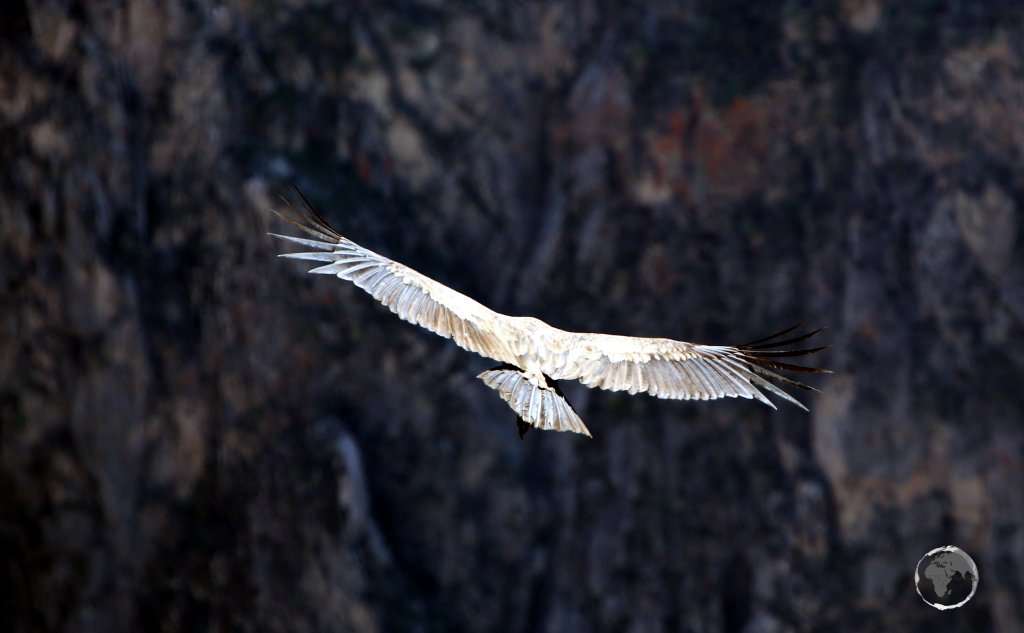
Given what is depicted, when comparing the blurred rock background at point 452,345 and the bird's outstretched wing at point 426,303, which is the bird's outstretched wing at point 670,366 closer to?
the bird's outstretched wing at point 426,303

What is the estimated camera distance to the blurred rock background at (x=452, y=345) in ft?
70.6

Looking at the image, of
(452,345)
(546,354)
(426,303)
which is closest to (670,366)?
(546,354)

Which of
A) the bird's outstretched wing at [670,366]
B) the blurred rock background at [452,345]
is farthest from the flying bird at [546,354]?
the blurred rock background at [452,345]

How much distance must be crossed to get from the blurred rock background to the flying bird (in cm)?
1068

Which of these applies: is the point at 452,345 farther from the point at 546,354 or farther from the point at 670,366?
the point at 670,366

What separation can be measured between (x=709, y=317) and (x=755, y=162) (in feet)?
8.70

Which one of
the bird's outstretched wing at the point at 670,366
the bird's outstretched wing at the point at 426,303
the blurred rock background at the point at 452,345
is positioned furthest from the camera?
the blurred rock background at the point at 452,345

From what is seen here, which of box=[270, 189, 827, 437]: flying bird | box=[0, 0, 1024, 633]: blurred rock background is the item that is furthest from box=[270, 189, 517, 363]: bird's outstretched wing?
box=[0, 0, 1024, 633]: blurred rock background

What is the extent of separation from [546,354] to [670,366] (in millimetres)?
917

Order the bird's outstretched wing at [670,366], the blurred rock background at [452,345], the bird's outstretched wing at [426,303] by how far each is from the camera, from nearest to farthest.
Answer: the bird's outstretched wing at [670,366] → the bird's outstretched wing at [426,303] → the blurred rock background at [452,345]

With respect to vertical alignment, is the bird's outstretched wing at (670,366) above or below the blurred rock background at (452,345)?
below

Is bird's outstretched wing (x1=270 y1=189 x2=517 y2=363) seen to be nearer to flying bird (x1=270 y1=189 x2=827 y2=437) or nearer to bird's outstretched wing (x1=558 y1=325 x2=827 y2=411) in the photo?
flying bird (x1=270 y1=189 x2=827 y2=437)

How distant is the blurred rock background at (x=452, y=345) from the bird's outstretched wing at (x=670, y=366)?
11.1 metres

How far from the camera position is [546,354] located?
10.6 metres
